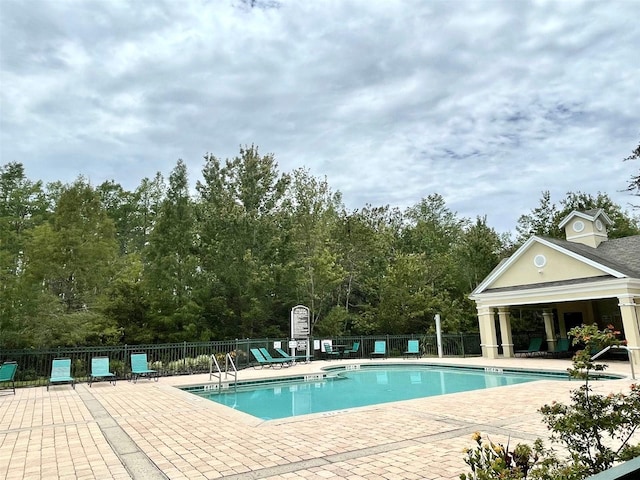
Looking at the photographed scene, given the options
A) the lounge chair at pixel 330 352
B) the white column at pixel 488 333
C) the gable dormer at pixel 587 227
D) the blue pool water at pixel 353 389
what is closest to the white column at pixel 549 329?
the gable dormer at pixel 587 227

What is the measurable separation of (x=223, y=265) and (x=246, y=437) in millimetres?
19601

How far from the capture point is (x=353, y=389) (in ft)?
46.6

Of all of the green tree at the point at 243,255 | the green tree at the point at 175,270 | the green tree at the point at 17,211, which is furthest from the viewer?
the green tree at the point at 243,255

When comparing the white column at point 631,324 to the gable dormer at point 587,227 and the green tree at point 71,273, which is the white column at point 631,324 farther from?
the green tree at point 71,273

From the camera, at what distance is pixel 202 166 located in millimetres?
29516

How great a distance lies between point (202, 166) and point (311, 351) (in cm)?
1461

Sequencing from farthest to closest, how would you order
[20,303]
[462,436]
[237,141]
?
[237,141]
[20,303]
[462,436]

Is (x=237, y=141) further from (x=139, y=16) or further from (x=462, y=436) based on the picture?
(x=462, y=436)

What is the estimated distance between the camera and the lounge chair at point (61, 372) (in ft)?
42.5

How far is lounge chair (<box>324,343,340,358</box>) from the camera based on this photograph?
75.3 feet

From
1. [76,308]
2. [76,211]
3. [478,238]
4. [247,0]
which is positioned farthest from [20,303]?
[478,238]

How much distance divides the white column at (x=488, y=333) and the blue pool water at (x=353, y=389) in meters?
3.91

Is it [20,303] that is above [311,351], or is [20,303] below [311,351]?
above

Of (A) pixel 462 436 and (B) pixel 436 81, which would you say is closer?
(A) pixel 462 436
